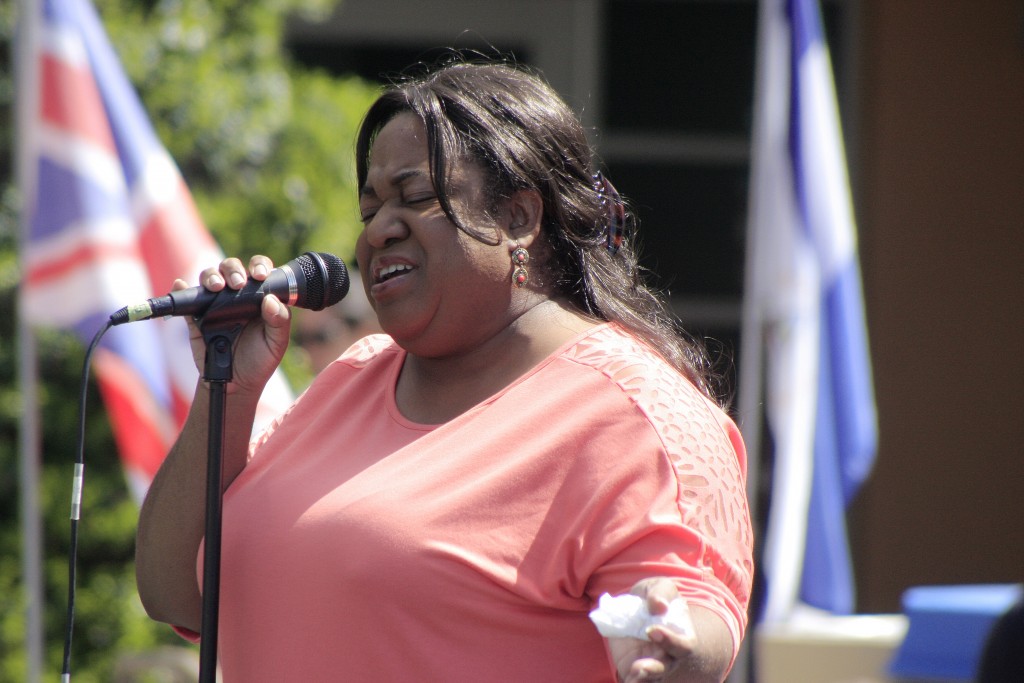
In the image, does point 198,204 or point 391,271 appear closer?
point 391,271

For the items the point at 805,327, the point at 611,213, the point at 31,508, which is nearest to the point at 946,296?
the point at 805,327

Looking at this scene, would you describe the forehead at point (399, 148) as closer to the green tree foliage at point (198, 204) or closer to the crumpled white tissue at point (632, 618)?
the crumpled white tissue at point (632, 618)

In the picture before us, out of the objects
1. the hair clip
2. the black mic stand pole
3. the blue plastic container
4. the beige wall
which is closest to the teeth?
the black mic stand pole

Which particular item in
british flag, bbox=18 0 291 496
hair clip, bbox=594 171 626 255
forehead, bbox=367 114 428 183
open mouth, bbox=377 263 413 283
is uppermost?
forehead, bbox=367 114 428 183

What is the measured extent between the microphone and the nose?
11 cm

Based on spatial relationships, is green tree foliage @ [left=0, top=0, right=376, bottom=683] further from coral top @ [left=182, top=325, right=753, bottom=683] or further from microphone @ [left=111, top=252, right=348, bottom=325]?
coral top @ [left=182, top=325, right=753, bottom=683]

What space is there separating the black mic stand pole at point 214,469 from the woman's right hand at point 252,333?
31 millimetres

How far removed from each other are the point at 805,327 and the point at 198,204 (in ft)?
8.15

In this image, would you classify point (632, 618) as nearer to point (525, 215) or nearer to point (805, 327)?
point (525, 215)

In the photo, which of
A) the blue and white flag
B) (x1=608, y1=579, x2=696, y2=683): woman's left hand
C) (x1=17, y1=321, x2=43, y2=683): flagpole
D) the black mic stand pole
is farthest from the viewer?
the blue and white flag

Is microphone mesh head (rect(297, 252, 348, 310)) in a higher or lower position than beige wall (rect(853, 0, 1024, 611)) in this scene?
higher

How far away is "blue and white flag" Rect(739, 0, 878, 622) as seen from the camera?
516cm

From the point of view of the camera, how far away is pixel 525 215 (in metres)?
2.16

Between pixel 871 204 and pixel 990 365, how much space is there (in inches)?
41.9
